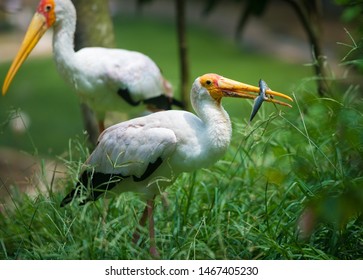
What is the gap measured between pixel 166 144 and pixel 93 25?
74.3 inches

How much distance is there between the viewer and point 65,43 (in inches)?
182

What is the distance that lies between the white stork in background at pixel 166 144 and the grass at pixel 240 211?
0.18 m

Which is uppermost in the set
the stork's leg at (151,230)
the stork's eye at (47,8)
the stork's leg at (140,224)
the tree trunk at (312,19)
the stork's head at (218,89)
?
the stork's eye at (47,8)

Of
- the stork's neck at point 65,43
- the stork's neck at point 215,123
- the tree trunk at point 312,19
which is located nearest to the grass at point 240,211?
the stork's neck at point 215,123

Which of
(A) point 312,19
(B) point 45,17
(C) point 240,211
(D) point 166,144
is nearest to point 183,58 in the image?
(A) point 312,19

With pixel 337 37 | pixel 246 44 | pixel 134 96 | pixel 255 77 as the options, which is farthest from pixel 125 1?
pixel 134 96

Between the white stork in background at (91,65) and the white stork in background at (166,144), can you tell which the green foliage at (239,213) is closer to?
the white stork in background at (166,144)

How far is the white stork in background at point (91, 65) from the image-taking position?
179 inches

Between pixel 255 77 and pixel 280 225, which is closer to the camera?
pixel 280 225

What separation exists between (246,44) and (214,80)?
9876mm

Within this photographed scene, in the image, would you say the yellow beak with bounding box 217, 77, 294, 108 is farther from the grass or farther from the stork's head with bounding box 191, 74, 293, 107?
the grass

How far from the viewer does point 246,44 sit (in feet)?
43.2

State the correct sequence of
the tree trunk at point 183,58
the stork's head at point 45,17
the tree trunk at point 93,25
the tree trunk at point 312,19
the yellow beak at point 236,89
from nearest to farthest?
the yellow beak at point 236,89 < the stork's head at point 45,17 < the tree trunk at point 93,25 < the tree trunk at point 312,19 < the tree trunk at point 183,58

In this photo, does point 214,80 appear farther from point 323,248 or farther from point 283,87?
point 283,87
